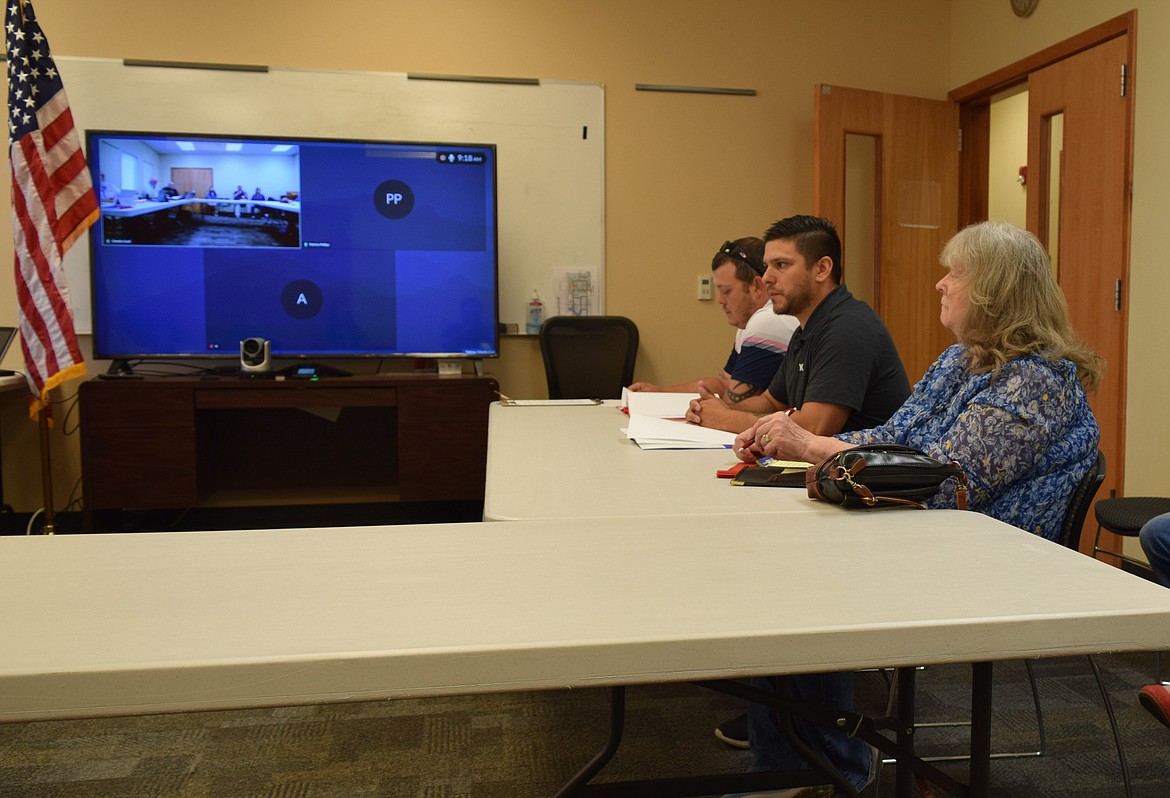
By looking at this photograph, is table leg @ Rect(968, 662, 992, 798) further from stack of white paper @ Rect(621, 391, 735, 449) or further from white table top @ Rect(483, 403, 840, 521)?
stack of white paper @ Rect(621, 391, 735, 449)

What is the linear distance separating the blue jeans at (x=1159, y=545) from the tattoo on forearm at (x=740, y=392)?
3.71 feet

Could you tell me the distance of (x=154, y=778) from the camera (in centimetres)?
186

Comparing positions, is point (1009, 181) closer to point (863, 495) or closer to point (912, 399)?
point (912, 399)

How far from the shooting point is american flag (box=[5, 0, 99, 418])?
3225 mm

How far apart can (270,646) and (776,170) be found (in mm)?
4162

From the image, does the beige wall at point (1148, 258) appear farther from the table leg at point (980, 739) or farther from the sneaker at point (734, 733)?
the table leg at point (980, 739)

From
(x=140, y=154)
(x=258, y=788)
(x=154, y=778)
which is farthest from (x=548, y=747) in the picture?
(x=140, y=154)

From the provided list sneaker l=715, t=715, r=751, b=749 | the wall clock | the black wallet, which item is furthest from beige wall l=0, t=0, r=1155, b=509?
the black wallet

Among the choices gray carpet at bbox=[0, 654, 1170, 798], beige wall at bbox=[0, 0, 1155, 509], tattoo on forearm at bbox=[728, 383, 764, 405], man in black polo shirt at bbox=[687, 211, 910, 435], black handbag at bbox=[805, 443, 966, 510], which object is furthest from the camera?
beige wall at bbox=[0, 0, 1155, 509]

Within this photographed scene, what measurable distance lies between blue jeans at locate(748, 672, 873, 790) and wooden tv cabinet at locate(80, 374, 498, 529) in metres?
2.39

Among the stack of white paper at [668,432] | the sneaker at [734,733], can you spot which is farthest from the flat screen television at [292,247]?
the sneaker at [734,733]

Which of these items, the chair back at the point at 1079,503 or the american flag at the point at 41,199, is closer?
the chair back at the point at 1079,503

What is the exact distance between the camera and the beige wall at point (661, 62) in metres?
3.97

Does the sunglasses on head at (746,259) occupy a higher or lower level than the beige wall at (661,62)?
lower
